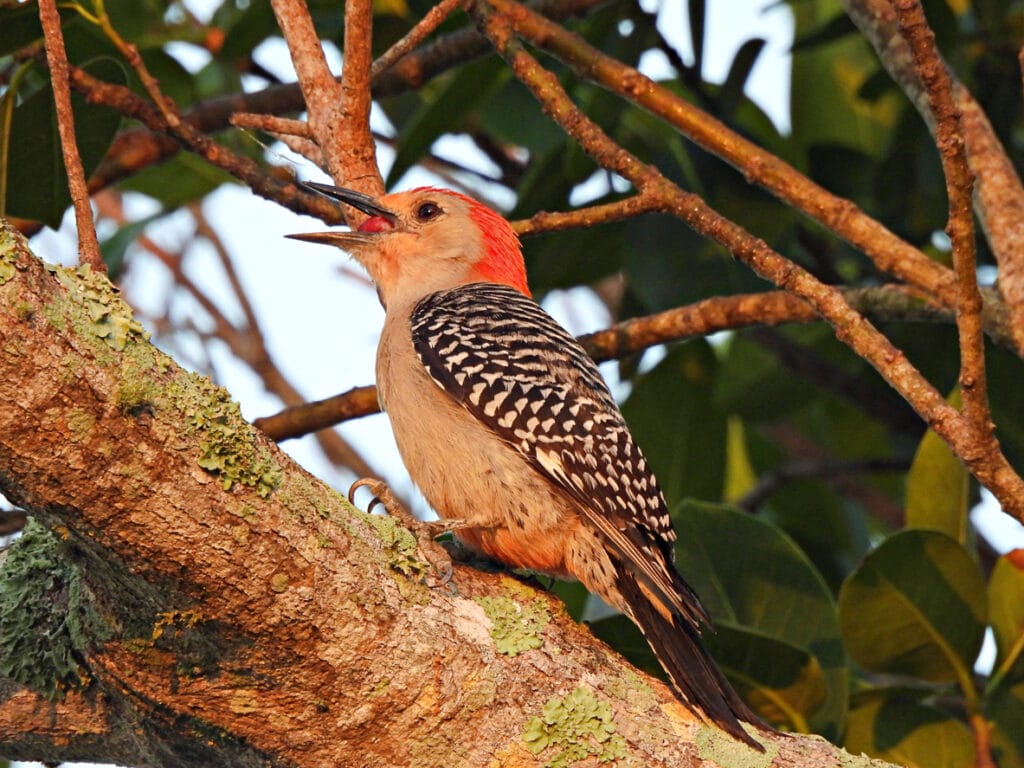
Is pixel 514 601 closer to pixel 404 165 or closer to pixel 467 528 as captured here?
pixel 467 528

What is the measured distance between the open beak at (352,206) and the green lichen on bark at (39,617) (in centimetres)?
165

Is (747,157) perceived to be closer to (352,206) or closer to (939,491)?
(939,491)

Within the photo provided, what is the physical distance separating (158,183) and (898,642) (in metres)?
3.95

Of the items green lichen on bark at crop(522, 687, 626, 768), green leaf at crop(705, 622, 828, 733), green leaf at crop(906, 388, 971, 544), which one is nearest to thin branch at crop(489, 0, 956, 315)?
green leaf at crop(906, 388, 971, 544)

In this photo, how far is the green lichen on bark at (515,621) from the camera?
3.21 m

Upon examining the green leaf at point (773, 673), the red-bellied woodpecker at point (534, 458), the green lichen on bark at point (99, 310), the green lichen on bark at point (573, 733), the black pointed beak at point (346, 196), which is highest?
the black pointed beak at point (346, 196)

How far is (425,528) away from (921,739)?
179cm

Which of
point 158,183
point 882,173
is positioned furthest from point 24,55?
point 882,173

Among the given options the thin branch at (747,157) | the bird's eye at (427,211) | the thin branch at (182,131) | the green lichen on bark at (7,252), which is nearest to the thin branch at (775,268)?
the thin branch at (747,157)

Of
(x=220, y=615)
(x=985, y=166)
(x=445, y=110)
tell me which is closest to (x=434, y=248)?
(x=445, y=110)

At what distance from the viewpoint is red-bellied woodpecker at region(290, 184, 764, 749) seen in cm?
386

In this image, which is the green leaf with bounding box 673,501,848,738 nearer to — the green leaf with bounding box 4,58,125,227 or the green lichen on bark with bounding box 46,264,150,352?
the green lichen on bark with bounding box 46,264,150,352

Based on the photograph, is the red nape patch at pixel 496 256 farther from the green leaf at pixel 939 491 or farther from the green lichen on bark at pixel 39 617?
the green lichen on bark at pixel 39 617

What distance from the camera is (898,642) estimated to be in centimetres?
426
